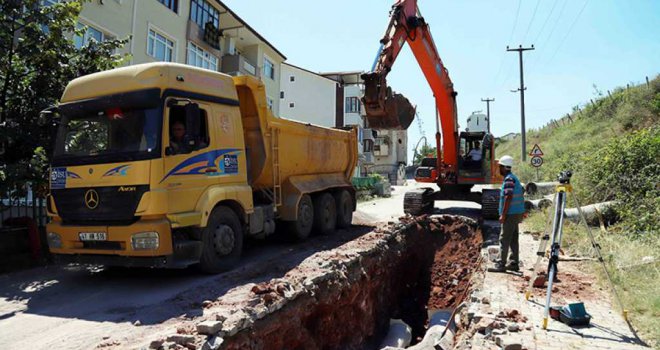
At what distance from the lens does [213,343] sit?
3.84m

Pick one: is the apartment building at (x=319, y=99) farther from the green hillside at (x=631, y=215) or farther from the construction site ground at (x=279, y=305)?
the construction site ground at (x=279, y=305)

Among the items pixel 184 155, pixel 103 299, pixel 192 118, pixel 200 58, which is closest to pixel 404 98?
pixel 192 118

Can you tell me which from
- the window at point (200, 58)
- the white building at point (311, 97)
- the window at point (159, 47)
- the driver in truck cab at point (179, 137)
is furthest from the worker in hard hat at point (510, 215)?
the white building at point (311, 97)

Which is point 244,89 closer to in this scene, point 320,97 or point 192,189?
point 192,189

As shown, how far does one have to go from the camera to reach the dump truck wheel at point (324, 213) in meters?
9.79

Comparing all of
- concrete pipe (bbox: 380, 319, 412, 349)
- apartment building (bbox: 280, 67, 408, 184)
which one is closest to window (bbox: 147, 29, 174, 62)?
concrete pipe (bbox: 380, 319, 412, 349)

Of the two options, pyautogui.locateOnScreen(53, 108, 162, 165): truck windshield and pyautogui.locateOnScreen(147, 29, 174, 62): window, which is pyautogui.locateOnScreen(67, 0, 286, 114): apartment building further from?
pyautogui.locateOnScreen(53, 108, 162, 165): truck windshield

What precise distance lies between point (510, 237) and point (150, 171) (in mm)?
5423

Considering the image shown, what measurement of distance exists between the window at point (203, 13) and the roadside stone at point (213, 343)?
17770 millimetres

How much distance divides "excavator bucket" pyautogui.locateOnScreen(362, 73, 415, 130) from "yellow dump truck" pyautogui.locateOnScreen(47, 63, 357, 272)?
3114 millimetres

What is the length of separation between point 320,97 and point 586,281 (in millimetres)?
35803

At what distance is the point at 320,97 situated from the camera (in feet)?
133

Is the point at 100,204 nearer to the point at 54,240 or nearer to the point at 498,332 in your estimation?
the point at 54,240

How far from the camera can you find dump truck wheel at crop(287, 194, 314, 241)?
8.82 meters
